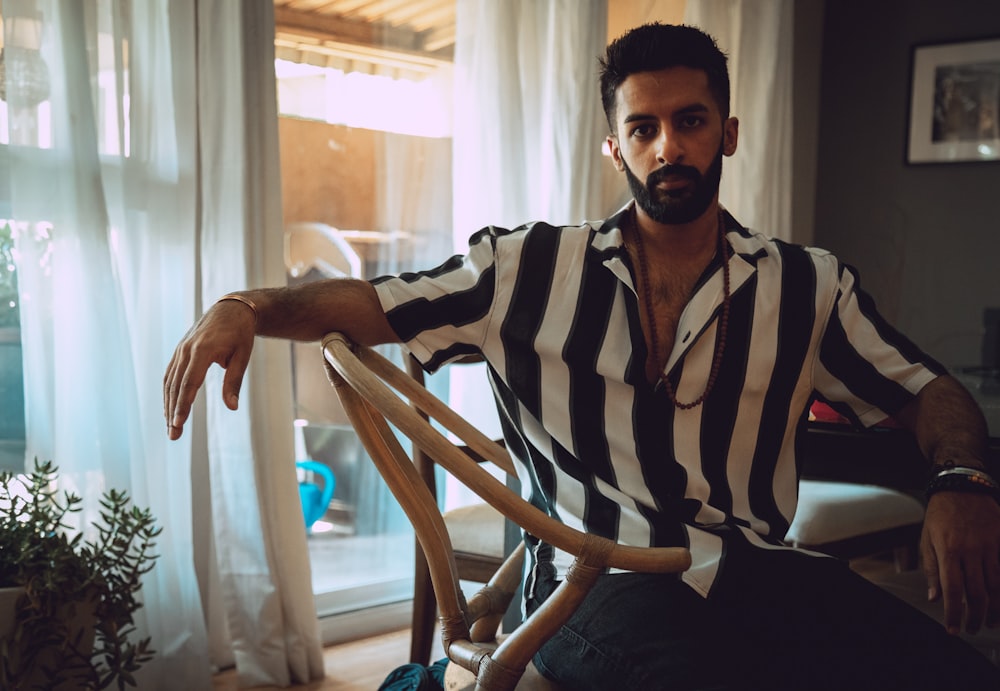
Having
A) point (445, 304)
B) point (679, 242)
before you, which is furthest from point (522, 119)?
point (445, 304)

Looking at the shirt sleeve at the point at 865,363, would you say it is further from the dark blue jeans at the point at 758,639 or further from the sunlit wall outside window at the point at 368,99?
the sunlit wall outside window at the point at 368,99

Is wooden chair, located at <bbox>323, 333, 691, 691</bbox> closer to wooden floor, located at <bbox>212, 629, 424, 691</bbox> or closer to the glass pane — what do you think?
wooden floor, located at <bbox>212, 629, 424, 691</bbox>

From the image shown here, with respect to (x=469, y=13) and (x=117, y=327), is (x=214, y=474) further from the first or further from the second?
(x=469, y=13)

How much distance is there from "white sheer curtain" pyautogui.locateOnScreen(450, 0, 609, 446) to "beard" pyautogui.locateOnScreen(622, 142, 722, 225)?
1309 mm

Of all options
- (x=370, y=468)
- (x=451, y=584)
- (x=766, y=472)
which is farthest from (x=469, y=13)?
(x=451, y=584)

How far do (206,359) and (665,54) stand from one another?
75 cm

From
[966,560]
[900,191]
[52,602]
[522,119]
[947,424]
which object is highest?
[522,119]

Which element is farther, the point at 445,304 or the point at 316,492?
the point at 316,492

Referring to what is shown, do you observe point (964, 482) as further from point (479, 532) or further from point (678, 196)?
point (479, 532)

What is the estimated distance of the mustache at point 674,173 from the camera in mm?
1411

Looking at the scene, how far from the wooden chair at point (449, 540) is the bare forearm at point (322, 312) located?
36 millimetres

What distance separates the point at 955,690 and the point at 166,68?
1789 millimetres

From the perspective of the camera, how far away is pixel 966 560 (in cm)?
109

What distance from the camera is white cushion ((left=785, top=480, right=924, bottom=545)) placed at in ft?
7.45
